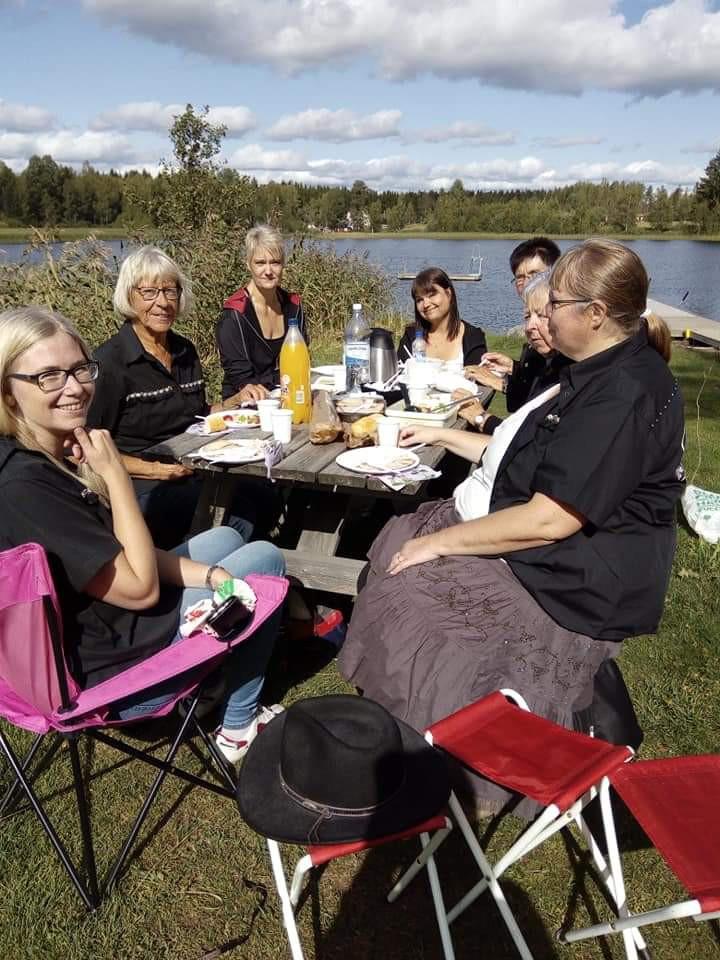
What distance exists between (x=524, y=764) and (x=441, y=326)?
3.18 metres

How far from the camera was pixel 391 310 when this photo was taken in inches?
443

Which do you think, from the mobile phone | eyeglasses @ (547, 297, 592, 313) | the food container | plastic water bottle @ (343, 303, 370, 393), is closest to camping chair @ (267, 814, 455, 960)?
the mobile phone

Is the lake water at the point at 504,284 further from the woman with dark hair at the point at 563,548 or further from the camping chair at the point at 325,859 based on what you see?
the camping chair at the point at 325,859

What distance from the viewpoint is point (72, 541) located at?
61.1 inches

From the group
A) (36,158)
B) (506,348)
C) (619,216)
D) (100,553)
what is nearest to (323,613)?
(100,553)

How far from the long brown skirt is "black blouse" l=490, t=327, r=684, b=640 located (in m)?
0.07

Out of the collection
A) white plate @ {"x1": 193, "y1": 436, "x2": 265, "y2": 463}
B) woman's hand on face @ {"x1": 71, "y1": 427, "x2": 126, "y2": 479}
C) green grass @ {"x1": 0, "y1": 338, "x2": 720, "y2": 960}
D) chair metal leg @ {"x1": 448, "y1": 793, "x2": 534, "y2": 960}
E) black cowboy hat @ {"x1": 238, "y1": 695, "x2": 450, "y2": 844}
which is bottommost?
green grass @ {"x1": 0, "y1": 338, "x2": 720, "y2": 960}

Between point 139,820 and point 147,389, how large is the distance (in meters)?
1.89

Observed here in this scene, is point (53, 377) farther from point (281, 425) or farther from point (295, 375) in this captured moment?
point (295, 375)

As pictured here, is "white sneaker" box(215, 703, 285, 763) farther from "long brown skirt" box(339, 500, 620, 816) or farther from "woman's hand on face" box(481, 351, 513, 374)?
"woman's hand on face" box(481, 351, 513, 374)

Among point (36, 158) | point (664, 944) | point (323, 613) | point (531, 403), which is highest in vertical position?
point (36, 158)

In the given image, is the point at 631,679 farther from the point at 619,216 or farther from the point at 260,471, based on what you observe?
the point at 619,216

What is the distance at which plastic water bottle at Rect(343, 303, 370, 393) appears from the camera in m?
3.41

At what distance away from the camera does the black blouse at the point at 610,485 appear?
1789 millimetres
